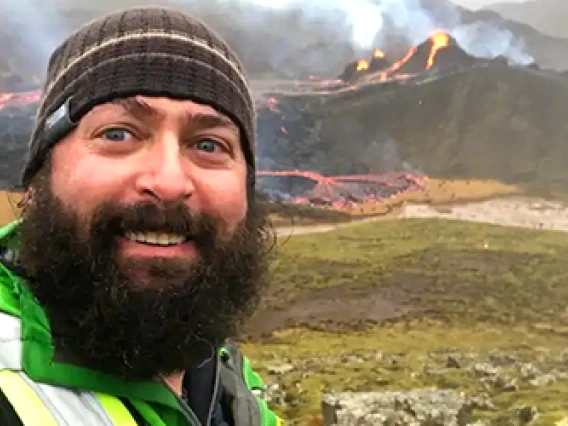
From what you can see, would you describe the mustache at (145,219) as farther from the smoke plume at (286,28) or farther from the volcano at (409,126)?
the smoke plume at (286,28)

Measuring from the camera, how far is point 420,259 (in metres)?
2.28

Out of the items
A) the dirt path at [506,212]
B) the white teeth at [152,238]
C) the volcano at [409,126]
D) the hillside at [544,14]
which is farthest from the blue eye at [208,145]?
the hillside at [544,14]

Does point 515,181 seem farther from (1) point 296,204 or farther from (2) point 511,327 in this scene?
(1) point 296,204

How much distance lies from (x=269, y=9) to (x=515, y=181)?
102 cm

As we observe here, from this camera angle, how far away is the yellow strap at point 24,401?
0.52 m

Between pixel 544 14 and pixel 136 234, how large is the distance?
2.41 meters

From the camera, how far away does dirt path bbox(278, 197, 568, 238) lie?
7.77 feet

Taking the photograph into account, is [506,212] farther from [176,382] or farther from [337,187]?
[176,382]

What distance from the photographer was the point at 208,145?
28.9 inches

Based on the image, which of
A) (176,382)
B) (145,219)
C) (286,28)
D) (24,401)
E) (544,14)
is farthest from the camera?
(544,14)

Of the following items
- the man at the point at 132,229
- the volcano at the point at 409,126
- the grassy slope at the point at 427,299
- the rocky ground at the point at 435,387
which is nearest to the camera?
the man at the point at 132,229

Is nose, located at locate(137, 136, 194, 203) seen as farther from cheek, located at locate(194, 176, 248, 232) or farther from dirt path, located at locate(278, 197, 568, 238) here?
dirt path, located at locate(278, 197, 568, 238)

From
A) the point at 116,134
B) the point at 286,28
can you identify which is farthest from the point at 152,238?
the point at 286,28

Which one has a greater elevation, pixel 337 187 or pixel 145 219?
pixel 337 187
